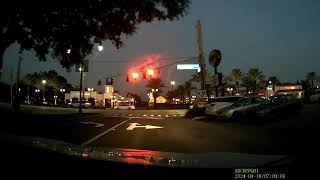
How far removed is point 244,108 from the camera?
2584cm

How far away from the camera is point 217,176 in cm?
395

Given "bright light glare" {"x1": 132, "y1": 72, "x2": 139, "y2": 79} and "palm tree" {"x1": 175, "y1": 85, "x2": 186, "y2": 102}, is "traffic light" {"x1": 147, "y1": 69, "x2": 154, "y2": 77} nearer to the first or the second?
"bright light glare" {"x1": 132, "y1": 72, "x2": 139, "y2": 79}

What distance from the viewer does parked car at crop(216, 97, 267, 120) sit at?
84.3 feet

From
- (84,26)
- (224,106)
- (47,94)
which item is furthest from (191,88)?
(84,26)

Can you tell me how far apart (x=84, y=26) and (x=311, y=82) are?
13982 centimetres

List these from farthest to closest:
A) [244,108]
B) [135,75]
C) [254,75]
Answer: [254,75], [135,75], [244,108]

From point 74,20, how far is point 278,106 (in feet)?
49.5

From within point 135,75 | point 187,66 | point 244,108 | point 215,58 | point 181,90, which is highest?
point 181,90

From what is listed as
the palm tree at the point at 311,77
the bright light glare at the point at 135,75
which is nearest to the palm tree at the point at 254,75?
the palm tree at the point at 311,77

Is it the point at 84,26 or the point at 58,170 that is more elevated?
the point at 84,26

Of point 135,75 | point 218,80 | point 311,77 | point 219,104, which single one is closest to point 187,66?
point 135,75

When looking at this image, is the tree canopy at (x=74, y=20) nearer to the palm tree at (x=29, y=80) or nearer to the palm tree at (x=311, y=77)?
the palm tree at (x=29, y=80)

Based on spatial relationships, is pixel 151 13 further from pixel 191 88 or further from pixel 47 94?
pixel 47 94

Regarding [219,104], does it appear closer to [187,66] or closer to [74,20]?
[74,20]
